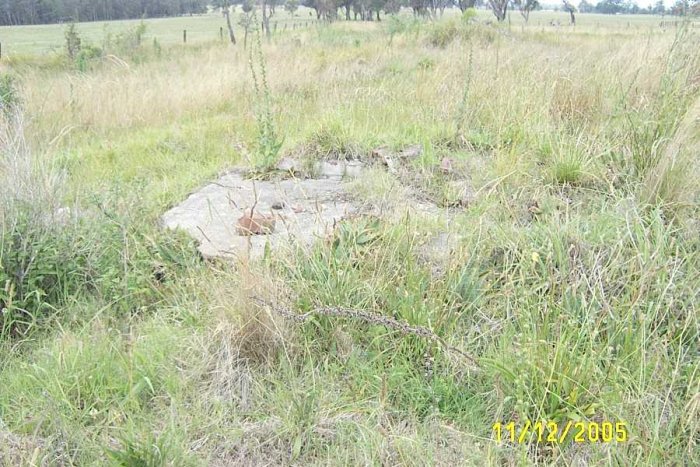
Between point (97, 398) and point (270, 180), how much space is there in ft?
6.93

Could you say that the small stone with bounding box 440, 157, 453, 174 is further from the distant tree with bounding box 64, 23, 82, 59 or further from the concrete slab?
the distant tree with bounding box 64, 23, 82, 59

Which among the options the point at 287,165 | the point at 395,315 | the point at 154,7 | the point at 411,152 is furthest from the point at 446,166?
the point at 154,7

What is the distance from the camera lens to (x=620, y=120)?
11.7 ft

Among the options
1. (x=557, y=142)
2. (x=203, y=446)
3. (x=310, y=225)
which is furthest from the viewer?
(x=557, y=142)

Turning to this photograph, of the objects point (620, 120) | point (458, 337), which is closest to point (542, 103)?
point (620, 120)

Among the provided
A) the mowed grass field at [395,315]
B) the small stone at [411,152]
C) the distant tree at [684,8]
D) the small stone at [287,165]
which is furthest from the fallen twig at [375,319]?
the distant tree at [684,8]

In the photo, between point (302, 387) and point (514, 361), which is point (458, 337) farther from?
point (302, 387)

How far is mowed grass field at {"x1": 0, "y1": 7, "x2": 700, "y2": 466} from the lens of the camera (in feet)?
5.04

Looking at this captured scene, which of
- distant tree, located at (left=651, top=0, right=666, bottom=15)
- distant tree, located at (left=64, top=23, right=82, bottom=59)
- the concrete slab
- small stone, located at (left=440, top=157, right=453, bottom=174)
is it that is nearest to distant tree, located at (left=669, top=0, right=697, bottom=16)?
distant tree, located at (left=651, top=0, right=666, bottom=15)
